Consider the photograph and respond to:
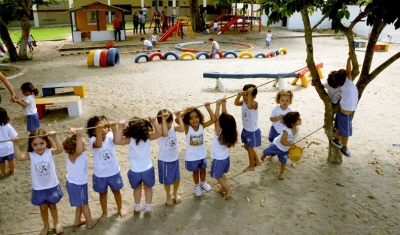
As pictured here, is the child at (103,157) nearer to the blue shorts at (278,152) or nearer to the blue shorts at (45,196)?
the blue shorts at (45,196)

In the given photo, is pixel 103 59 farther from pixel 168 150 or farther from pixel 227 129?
pixel 227 129

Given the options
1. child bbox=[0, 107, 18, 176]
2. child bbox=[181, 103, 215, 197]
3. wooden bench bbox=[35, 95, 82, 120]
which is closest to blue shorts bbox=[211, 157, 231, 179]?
child bbox=[181, 103, 215, 197]

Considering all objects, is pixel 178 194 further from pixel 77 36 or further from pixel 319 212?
pixel 77 36

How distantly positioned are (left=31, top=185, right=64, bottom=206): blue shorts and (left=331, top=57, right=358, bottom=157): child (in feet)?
14.2

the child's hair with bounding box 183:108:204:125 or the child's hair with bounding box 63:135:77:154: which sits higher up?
the child's hair with bounding box 183:108:204:125

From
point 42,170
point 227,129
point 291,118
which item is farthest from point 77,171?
point 291,118

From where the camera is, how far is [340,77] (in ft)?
16.6

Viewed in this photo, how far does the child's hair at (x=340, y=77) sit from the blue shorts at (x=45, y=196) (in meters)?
4.31

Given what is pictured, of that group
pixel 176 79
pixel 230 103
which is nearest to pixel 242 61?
pixel 176 79

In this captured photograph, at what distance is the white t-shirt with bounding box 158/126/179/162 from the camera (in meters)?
4.34

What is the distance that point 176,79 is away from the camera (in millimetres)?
12109

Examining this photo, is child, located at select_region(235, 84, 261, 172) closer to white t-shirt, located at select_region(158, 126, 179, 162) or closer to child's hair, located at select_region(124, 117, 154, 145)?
white t-shirt, located at select_region(158, 126, 179, 162)

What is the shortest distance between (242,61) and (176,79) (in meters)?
5.18

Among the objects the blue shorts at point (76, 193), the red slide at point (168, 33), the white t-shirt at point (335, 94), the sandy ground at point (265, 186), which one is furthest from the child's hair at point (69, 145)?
the red slide at point (168, 33)
